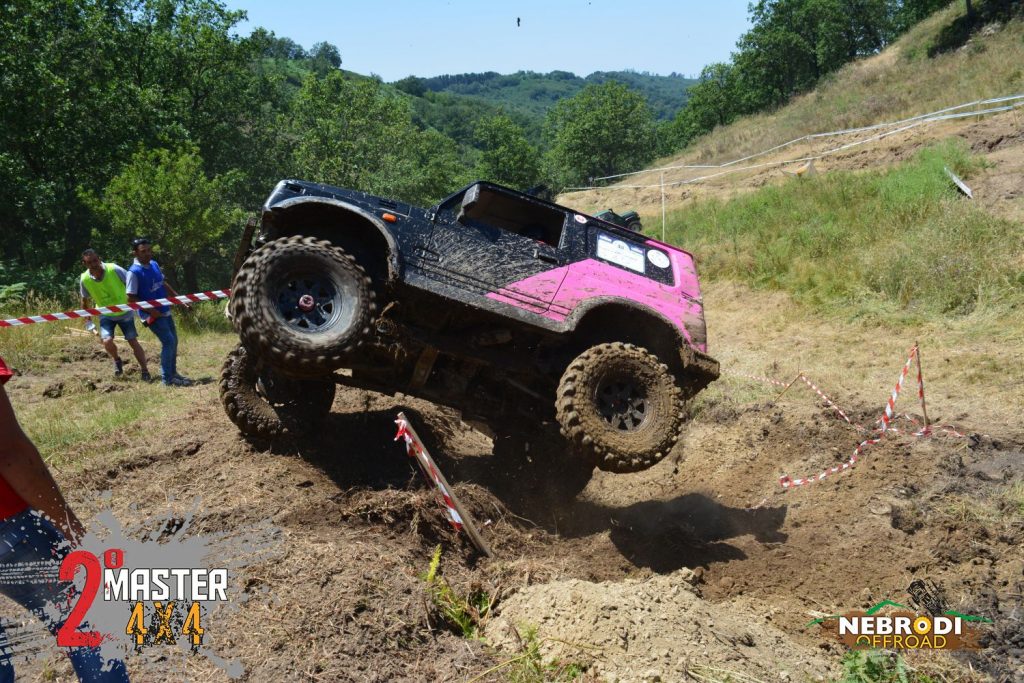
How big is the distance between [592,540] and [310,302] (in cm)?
290

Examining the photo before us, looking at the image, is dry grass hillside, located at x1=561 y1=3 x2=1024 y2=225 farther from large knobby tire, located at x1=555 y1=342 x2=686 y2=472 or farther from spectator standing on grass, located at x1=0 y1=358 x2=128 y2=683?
spectator standing on grass, located at x1=0 y1=358 x2=128 y2=683

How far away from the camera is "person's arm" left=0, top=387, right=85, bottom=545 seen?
8.39 ft

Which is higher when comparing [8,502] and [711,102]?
A: [711,102]

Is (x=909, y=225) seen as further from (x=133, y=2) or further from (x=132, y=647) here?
(x=133, y=2)

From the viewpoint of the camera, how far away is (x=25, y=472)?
2.60 metres

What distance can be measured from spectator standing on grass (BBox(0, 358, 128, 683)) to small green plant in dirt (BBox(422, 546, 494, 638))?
217cm

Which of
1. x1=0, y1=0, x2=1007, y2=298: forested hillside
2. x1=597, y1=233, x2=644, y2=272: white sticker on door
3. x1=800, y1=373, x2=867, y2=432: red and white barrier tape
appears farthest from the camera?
x1=0, y1=0, x2=1007, y2=298: forested hillside

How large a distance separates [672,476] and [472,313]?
3630mm

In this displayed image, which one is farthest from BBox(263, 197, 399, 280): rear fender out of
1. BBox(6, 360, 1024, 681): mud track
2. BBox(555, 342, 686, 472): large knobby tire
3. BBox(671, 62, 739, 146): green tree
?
BBox(671, 62, 739, 146): green tree

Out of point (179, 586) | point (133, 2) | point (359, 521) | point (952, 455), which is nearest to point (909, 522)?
point (952, 455)

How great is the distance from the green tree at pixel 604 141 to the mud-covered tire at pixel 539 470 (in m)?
50.6

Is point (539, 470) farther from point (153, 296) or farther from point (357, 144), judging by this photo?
point (357, 144)

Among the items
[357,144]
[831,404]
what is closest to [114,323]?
[831,404]

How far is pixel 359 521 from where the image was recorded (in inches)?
215
